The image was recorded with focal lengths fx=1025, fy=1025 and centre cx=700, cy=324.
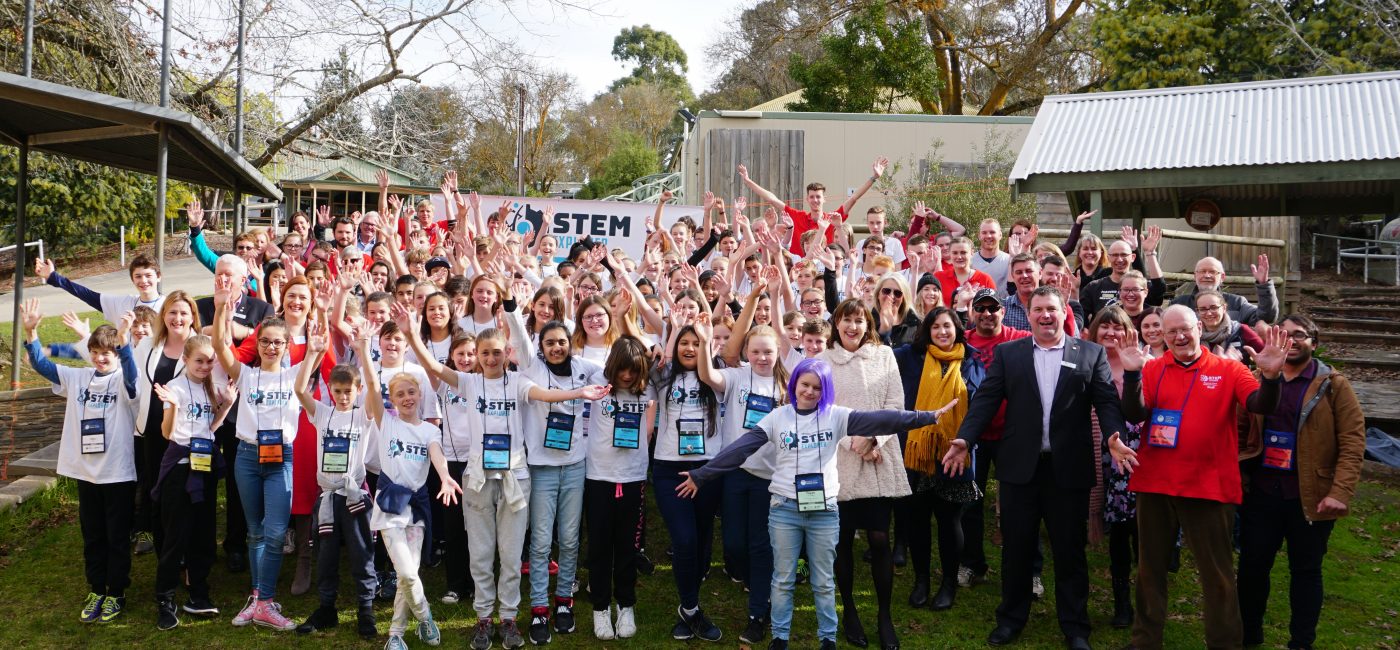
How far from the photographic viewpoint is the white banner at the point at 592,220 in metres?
12.7

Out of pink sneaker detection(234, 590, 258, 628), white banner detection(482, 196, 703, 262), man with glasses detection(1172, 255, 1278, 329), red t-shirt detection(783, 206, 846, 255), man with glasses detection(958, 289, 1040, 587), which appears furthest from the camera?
white banner detection(482, 196, 703, 262)

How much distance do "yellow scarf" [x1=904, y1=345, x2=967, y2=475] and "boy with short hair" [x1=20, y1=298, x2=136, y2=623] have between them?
13.9ft

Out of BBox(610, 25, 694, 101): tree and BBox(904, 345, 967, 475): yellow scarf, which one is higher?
BBox(610, 25, 694, 101): tree

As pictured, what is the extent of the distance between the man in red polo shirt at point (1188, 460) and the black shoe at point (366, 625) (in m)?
3.78

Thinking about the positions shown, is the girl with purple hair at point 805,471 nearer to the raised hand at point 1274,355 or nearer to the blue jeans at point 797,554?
the blue jeans at point 797,554

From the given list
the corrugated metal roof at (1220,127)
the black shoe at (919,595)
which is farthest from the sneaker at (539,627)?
the corrugated metal roof at (1220,127)

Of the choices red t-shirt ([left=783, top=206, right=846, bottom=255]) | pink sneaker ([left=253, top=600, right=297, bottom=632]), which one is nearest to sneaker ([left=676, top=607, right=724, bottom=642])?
pink sneaker ([left=253, top=600, right=297, bottom=632])

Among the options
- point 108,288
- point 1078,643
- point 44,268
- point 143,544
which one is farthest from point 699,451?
point 108,288

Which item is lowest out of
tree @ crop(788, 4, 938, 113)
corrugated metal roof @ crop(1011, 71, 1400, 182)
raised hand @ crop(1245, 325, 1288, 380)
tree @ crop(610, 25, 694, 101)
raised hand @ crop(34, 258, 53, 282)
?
raised hand @ crop(1245, 325, 1288, 380)

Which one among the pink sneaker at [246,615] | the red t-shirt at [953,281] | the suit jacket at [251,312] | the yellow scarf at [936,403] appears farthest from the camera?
the red t-shirt at [953,281]

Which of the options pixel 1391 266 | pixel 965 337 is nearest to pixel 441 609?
pixel 965 337

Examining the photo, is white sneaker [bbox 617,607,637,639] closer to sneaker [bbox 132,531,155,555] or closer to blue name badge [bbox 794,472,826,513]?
blue name badge [bbox 794,472,826,513]

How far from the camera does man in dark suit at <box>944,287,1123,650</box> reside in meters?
5.03

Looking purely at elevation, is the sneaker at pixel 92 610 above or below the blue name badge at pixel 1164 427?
below
